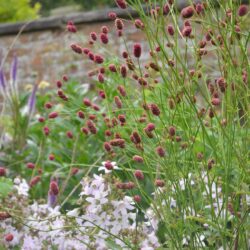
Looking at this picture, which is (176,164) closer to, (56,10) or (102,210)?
(102,210)

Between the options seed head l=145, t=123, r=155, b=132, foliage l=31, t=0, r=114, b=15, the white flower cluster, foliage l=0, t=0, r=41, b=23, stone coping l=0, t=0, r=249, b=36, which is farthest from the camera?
foliage l=31, t=0, r=114, b=15

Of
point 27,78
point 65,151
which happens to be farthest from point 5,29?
point 65,151

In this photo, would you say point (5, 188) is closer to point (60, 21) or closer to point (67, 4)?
point (60, 21)

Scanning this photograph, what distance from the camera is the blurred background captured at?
32.8ft

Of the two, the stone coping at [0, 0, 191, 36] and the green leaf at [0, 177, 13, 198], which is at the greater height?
the green leaf at [0, 177, 13, 198]

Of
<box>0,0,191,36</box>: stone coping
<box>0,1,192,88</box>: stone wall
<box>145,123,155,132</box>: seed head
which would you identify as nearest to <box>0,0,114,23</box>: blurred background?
<box>0,0,191,36</box>: stone coping

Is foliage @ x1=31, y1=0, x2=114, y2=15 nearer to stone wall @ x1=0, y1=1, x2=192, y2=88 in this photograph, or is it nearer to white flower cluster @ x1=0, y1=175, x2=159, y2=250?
stone wall @ x1=0, y1=1, x2=192, y2=88

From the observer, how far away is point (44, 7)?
60.5ft

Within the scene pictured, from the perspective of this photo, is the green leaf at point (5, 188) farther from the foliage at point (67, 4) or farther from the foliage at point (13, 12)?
the foliage at point (67, 4)

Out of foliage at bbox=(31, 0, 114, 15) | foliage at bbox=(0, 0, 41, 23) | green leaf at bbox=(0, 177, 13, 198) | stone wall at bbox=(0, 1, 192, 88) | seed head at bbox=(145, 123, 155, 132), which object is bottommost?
foliage at bbox=(31, 0, 114, 15)

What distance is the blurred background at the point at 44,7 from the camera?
10.0 meters

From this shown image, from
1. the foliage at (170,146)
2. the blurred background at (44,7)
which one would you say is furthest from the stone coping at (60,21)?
the foliage at (170,146)

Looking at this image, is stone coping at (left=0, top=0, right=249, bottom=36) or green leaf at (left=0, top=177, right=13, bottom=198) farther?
stone coping at (left=0, top=0, right=249, bottom=36)

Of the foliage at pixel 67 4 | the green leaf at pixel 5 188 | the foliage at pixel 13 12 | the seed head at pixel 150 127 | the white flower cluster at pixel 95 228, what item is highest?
the seed head at pixel 150 127
